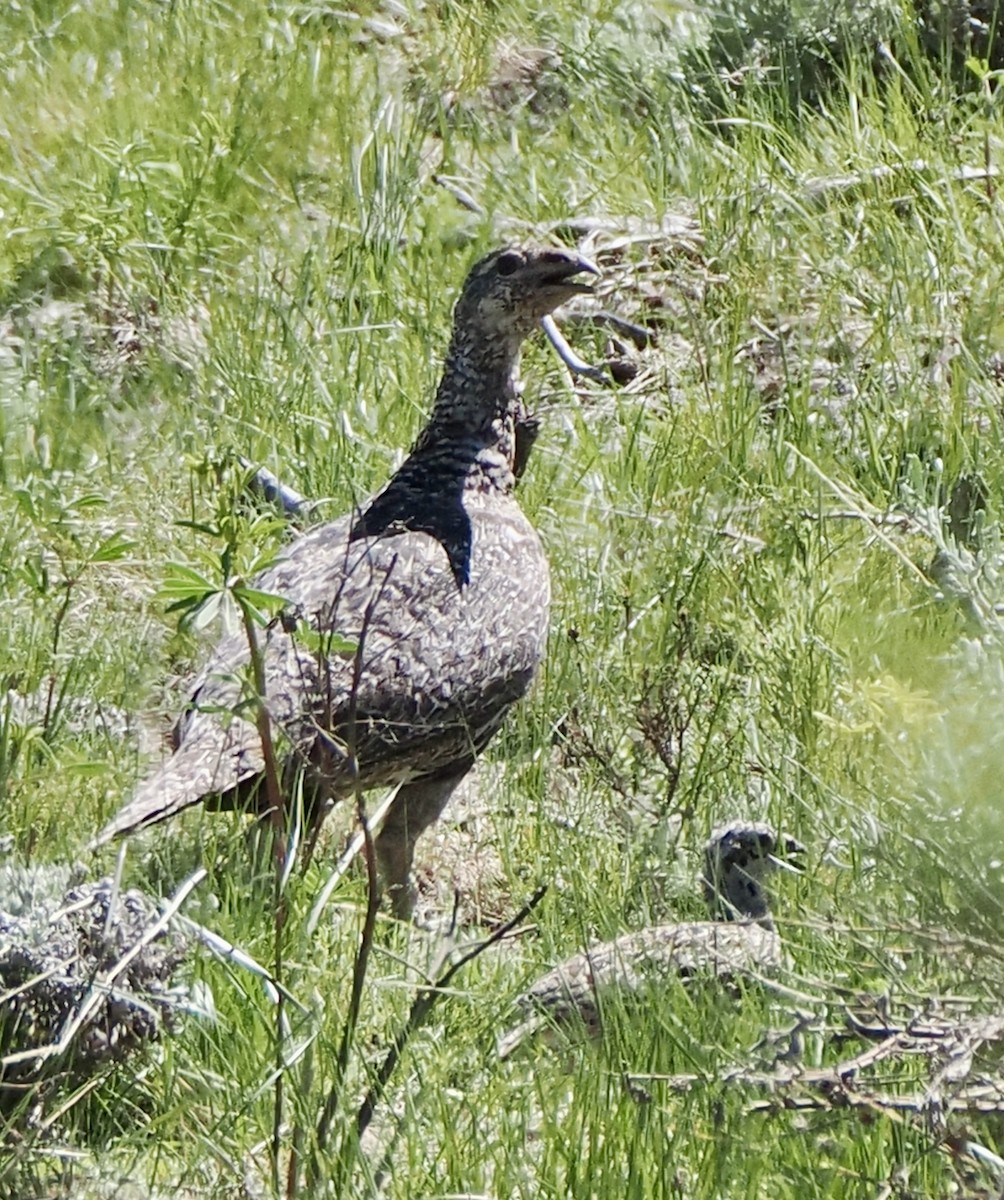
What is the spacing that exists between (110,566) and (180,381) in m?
0.98

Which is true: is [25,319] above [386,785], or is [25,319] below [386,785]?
above

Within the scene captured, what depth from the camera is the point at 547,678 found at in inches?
250

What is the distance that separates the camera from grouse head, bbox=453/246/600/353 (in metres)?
6.43

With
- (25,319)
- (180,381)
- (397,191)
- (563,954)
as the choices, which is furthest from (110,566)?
(563,954)

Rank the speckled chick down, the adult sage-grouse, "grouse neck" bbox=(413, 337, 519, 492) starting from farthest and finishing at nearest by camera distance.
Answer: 1. "grouse neck" bbox=(413, 337, 519, 492)
2. the adult sage-grouse
3. the speckled chick down

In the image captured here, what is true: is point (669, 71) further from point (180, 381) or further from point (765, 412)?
point (180, 381)

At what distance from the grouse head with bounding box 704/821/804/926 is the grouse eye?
6.85ft

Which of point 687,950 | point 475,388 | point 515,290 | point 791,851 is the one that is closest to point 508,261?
point 515,290

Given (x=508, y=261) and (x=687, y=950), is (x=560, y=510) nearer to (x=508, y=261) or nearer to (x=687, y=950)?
(x=508, y=261)

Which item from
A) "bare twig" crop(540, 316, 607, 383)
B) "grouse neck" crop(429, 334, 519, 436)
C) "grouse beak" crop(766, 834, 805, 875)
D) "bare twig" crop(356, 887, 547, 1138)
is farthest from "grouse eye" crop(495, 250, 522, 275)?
"bare twig" crop(356, 887, 547, 1138)

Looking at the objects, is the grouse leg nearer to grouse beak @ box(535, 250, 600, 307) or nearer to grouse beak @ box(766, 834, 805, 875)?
grouse beak @ box(766, 834, 805, 875)

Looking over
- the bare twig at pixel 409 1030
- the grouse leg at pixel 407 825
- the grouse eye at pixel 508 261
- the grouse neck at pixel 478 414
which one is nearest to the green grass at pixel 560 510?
the bare twig at pixel 409 1030

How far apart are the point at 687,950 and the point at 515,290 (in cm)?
254

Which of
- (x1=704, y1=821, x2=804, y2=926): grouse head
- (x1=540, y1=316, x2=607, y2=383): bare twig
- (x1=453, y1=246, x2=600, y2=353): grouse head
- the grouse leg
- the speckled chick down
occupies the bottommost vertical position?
the grouse leg
